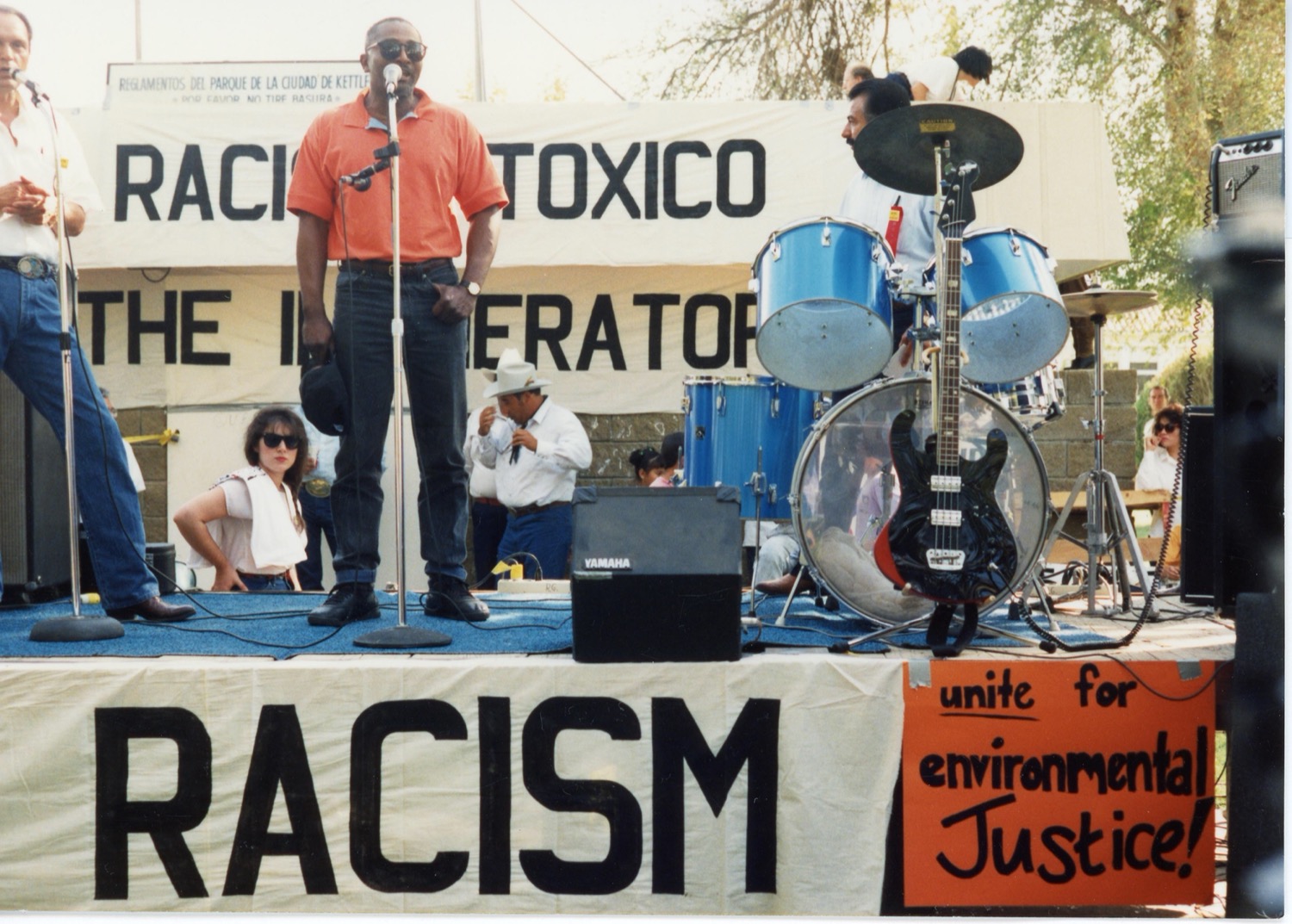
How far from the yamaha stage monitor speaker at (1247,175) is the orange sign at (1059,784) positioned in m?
1.32

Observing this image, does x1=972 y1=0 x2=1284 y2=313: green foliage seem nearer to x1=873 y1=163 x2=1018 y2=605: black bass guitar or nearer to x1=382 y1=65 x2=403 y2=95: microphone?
x1=873 y1=163 x2=1018 y2=605: black bass guitar

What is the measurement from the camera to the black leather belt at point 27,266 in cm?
445

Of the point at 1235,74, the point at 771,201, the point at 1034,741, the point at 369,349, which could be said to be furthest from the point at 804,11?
the point at 1034,741

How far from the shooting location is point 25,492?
502 cm

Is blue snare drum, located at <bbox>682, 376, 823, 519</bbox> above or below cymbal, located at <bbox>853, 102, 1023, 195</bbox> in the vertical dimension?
below

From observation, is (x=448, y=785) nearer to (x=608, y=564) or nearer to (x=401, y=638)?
(x=401, y=638)

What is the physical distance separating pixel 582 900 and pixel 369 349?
1.90 metres

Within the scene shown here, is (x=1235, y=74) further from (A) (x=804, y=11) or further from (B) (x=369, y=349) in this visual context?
(B) (x=369, y=349)

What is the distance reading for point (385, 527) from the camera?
28.8ft

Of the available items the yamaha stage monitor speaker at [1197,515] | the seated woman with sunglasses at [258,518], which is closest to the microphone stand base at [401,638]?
the seated woman with sunglasses at [258,518]

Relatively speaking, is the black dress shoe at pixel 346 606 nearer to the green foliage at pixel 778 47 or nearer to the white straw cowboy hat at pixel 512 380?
the white straw cowboy hat at pixel 512 380

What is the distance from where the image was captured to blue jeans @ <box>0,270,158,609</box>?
445cm

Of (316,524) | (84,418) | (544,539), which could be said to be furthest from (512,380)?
(84,418)

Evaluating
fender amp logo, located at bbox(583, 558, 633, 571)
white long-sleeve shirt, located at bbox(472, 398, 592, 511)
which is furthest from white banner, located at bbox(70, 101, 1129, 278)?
fender amp logo, located at bbox(583, 558, 633, 571)
